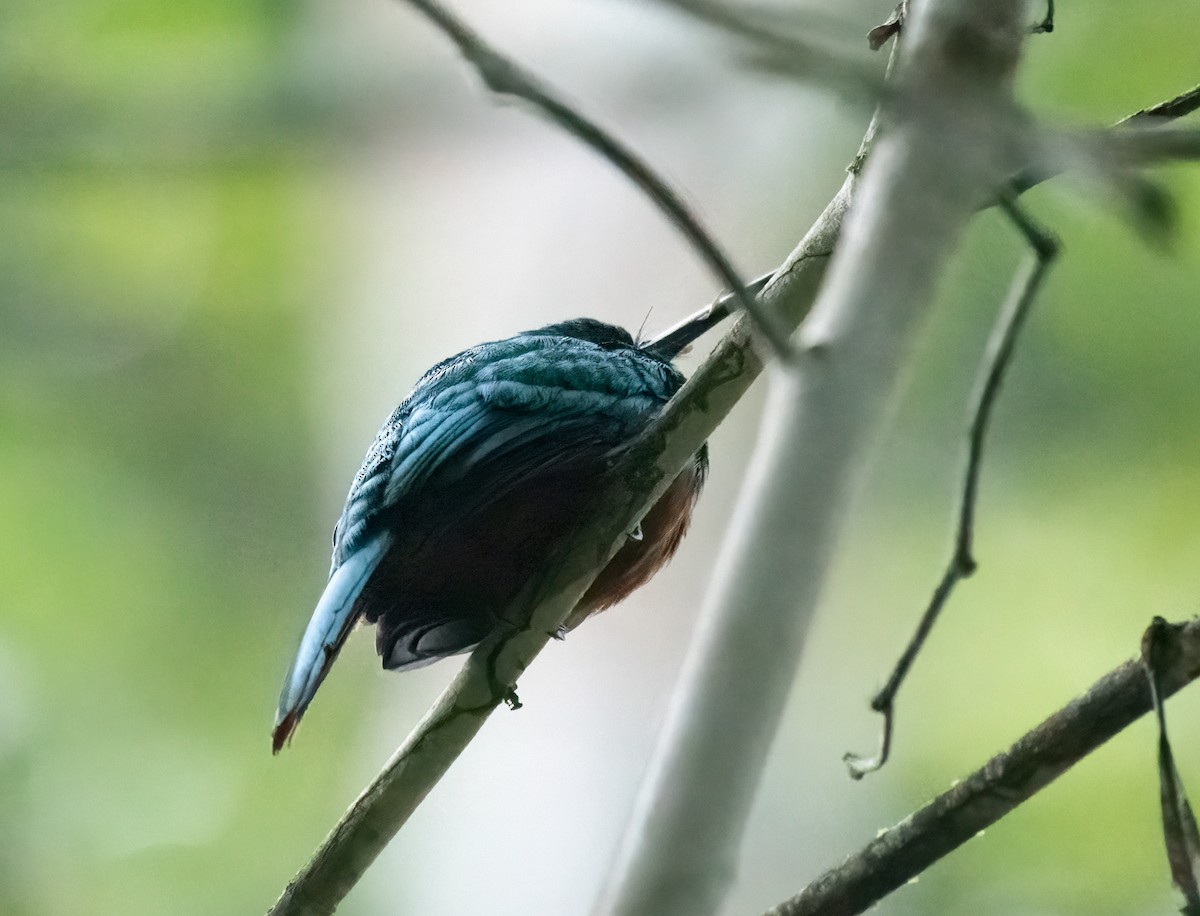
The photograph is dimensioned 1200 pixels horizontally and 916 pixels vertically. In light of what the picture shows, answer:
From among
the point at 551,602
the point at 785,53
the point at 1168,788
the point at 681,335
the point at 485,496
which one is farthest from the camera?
the point at 681,335

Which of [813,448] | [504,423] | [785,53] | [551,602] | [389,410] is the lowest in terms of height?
[389,410]

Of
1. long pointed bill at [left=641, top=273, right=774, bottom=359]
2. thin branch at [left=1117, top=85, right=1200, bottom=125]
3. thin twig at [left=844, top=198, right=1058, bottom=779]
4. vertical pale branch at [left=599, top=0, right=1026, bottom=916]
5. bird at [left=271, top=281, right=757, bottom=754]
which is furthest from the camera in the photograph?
long pointed bill at [left=641, top=273, right=774, bottom=359]

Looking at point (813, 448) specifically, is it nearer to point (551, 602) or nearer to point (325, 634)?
point (551, 602)

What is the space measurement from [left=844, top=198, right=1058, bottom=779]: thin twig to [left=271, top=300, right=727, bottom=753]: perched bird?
572mm

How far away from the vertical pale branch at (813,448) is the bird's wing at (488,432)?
931mm

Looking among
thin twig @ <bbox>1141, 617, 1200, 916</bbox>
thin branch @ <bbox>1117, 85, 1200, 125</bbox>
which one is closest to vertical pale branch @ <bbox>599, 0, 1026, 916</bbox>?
thin twig @ <bbox>1141, 617, 1200, 916</bbox>

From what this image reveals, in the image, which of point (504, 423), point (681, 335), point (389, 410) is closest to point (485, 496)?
point (504, 423)

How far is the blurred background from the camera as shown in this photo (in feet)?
8.05

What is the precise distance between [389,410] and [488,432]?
1.81 meters

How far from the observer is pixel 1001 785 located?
976 mm

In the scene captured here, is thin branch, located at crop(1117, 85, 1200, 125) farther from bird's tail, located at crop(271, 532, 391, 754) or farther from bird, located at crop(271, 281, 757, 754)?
bird's tail, located at crop(271, 532, 391, 754)

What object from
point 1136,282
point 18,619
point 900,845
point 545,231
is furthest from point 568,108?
point 18,619

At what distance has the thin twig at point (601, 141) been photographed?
0.76 m

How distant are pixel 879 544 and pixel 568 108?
7.36 ft
